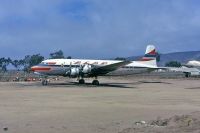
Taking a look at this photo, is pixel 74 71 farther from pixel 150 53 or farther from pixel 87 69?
pixel 150 53

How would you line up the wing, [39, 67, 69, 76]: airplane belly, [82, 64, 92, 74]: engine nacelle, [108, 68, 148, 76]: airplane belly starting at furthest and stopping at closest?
1. [108, 68, 148, 76]: airplane belly
2. the wing
3. [82, 64, 92, 74]: engine nacelle
4. [39, 67, 69, 76]: airplane belly

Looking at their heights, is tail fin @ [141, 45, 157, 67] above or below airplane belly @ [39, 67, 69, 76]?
above

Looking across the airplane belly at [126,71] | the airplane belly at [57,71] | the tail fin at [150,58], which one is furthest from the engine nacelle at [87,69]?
the tail fin at [150,58]

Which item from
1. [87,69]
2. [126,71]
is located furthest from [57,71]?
[126,71]

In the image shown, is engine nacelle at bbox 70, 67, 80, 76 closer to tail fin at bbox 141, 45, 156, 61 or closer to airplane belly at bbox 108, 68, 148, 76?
airplane belly at bbox 108, 68, 148, 76

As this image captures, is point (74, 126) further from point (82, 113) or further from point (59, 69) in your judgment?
point (59, 69)

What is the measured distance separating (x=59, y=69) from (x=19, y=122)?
117 ft

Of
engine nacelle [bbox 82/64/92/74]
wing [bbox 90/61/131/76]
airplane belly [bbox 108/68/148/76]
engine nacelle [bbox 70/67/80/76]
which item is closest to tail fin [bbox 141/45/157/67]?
airplane belly [bbox 108/68/148/76]

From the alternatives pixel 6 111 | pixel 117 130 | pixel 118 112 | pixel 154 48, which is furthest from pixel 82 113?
pixel 154 48

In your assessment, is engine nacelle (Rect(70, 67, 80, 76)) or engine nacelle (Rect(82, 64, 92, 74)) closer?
engine nacelle (Rect(70, 67, 80, 76))

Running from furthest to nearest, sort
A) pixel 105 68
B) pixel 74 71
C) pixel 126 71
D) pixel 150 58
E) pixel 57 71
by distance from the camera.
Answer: pixel 150 58, pixel 126 71, pixel 105 68, pixel 57 71, pixel 74 71

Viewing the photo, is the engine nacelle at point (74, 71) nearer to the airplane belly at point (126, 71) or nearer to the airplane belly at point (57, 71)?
the airplane belly at point (57, 71)

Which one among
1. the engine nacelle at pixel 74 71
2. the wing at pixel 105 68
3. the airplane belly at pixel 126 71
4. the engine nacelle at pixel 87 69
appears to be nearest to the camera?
the engine nacelle at pixel 74 71

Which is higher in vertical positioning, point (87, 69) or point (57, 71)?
point (87, 69)
